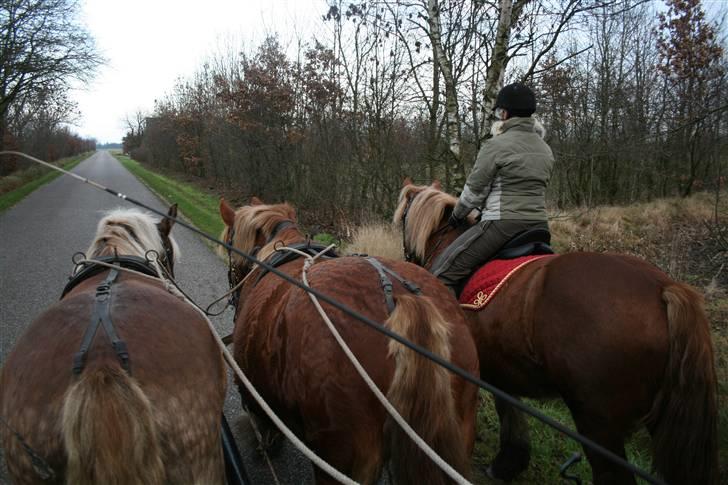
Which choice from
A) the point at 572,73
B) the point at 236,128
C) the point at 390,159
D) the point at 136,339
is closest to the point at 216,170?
the point at 236,128

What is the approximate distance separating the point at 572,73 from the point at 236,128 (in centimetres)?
1235

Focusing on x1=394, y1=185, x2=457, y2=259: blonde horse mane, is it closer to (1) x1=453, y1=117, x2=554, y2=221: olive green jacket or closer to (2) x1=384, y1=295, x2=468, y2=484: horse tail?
(1) x1=453, y1=117, x2=554, y2=221: olive green jacket

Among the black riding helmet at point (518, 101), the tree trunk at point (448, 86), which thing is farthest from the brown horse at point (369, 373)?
the tree trunk at point (448, 86)

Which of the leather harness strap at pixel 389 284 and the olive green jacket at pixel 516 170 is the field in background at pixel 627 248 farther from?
the leather harness strap at pixel 389 284

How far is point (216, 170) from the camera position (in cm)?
2386

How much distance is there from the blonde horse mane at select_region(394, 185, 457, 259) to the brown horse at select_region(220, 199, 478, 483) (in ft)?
4.93

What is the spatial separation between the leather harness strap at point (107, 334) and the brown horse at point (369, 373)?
72 cm

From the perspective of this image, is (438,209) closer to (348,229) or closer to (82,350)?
(82,350)

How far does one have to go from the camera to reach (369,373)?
6.34 feet

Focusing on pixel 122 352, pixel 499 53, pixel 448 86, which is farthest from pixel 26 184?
pixel 122 352

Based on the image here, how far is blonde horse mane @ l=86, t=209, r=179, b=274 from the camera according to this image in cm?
291

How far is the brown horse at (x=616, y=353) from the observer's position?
2160 mm

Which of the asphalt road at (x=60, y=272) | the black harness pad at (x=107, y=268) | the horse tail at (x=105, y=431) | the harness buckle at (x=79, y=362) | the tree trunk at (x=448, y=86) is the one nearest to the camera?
the horse tail at (x=105, y=431)

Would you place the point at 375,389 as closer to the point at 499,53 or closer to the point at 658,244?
the point at 499,53
